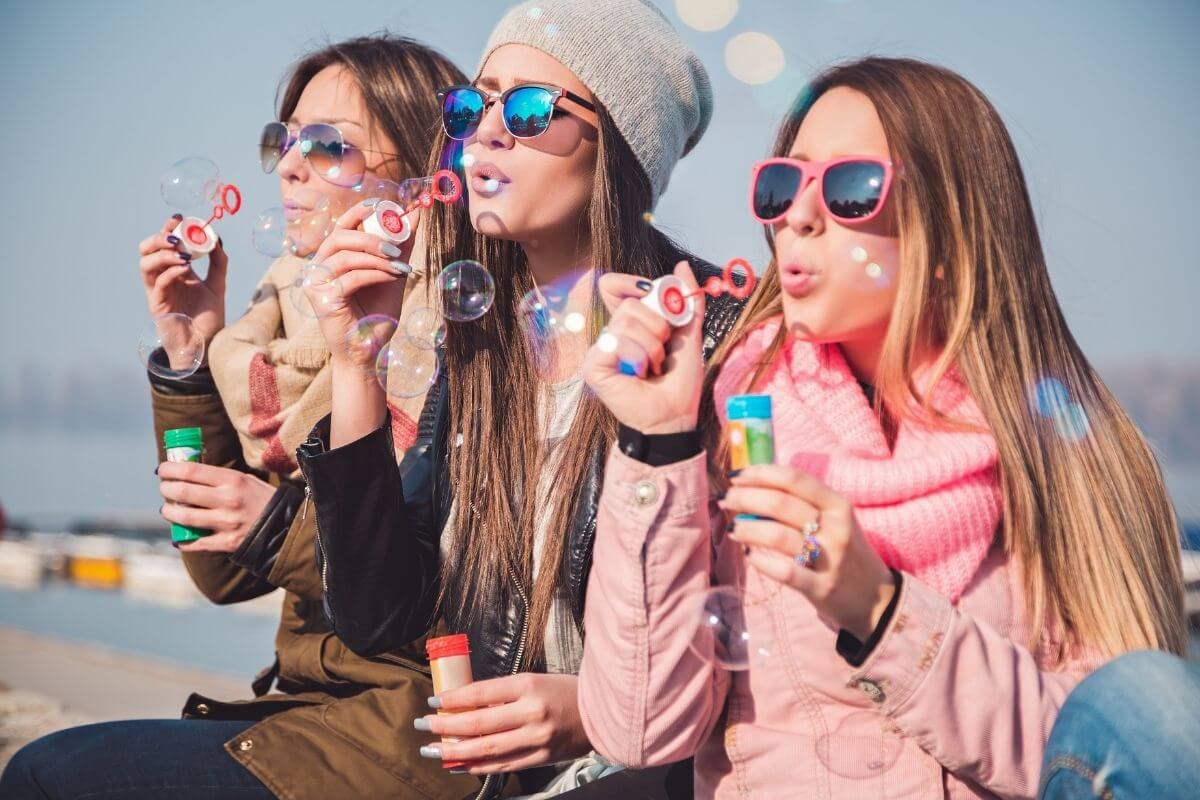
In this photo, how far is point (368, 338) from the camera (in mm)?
2277

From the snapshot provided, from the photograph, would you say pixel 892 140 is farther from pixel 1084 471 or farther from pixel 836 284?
pixel 1084 471

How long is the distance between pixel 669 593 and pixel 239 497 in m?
1.32

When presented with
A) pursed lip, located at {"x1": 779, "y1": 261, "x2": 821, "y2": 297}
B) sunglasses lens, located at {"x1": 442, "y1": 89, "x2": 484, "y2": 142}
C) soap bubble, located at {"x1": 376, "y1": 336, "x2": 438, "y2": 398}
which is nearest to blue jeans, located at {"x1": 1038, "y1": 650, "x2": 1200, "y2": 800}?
pursed lip, located at {"x1": 779, "y1": 261, "x2": 821, "y2": 297}

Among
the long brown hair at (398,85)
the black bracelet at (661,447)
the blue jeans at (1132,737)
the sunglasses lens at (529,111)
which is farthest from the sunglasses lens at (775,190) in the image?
the long brown hair at (398,85)

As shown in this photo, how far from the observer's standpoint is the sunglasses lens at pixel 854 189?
62.1 inches

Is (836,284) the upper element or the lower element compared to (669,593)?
upper

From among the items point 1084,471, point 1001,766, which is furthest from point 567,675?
point 1084,471

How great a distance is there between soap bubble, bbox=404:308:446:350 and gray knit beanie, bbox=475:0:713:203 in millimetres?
532

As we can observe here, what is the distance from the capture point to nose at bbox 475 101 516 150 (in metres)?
2.18

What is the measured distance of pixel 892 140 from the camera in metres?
1.65

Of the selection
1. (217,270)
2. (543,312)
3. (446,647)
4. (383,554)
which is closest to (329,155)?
(217,270)

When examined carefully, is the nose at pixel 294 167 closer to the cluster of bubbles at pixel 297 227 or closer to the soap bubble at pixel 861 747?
the cluster of bubbles at pixel 297 227

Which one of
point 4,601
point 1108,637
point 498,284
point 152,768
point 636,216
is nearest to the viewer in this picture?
point 1108,637

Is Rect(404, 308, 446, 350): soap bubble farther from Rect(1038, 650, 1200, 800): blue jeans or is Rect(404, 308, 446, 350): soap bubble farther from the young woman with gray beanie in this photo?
Rect(1038, 650, 1200, 800): blue jeans
